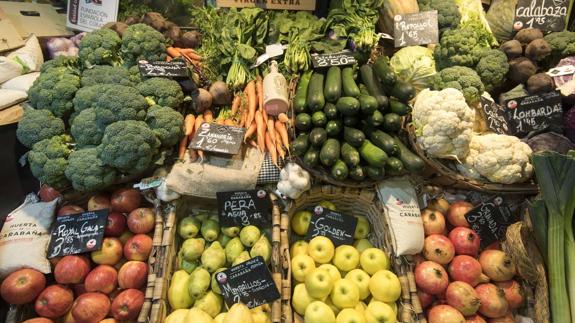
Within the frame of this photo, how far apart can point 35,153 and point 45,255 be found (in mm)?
500

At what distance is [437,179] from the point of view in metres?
1.99

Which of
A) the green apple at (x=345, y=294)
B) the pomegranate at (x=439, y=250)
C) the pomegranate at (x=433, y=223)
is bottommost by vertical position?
the green apple at (x=345, y=294)

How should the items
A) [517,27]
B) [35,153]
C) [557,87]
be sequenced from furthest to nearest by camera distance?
[517,27]
[557,87]
[35,153]

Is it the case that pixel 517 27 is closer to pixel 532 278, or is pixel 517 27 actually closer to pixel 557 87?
pixel 557 87

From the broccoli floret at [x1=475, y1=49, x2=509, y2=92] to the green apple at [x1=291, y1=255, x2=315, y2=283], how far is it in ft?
5.13

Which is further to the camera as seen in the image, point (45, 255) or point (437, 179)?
point (437, 179)

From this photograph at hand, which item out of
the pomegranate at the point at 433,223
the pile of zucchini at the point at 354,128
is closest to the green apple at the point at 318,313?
the pile of zucchini at the point at 354,128

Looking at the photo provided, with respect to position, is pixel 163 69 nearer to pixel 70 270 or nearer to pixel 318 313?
pixel 70 270

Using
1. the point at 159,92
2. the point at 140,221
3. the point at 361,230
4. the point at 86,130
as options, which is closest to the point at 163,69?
the point at 159,92

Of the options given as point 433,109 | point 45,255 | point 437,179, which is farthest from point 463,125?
point 45,255

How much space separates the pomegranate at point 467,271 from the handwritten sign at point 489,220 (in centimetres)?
18

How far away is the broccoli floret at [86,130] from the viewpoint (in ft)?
5.76

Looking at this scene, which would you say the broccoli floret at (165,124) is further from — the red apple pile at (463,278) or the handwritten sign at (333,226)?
the red apple pile at (463,278)

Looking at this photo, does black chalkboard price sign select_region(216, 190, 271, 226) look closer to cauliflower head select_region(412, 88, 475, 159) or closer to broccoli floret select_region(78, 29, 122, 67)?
cauliflower head select_region(412, 88, 475, 159)
